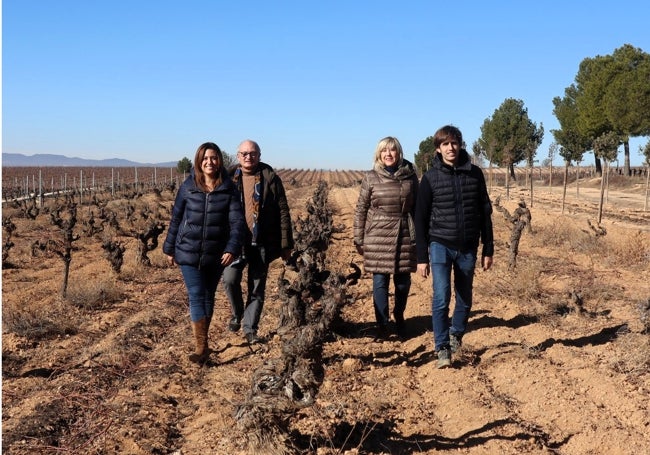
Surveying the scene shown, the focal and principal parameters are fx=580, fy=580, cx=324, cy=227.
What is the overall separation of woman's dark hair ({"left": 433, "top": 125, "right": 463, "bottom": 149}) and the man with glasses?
1.47m

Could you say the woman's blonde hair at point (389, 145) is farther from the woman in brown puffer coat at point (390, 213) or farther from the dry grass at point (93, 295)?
the dry grass at point (93, 295)

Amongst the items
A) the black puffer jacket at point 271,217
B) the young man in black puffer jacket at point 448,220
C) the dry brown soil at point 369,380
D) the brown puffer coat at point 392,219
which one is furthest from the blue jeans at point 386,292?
the black puffer jacket at point 271,217

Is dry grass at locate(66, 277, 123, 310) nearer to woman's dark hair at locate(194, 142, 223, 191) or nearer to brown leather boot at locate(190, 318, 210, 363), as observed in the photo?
brown leather boot at locate(190, 318, 210, 363)

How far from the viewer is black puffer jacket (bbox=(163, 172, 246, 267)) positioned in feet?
15.1

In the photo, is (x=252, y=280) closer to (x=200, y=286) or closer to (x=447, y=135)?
(x=200, y=286)

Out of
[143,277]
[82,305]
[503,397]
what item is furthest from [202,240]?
[143,277]

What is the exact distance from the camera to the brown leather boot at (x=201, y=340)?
4.68m

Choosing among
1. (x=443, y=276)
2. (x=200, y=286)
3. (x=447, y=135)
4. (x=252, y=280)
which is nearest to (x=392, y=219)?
(x=443, y=276)

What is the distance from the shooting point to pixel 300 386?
301 cm

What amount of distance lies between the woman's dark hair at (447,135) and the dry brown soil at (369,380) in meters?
1.77

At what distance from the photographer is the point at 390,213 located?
512cm

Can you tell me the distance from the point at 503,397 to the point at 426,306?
288cm

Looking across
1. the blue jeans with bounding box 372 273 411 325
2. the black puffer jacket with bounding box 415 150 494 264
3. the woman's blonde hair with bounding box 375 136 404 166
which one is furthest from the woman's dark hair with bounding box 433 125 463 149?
the blue jeans with bounding box 372 273 411 325

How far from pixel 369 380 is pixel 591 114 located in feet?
150
